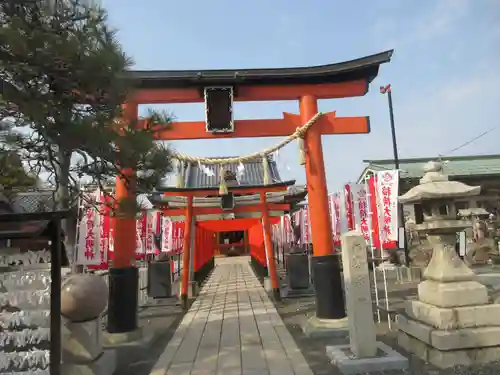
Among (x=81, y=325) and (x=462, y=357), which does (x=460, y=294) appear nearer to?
(x=462, y=357)

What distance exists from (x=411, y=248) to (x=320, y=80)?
13.0 metres

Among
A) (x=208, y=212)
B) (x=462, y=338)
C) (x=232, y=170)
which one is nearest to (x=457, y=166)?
(x=232, y=170)

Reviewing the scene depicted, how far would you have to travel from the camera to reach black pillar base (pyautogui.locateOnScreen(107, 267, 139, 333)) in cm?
633

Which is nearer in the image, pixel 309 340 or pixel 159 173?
pixel 159 173

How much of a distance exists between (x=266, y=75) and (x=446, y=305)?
4.80m

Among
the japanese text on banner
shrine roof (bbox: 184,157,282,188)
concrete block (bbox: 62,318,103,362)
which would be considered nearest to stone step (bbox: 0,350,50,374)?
concrete block (bbox: 62,318,103,362)

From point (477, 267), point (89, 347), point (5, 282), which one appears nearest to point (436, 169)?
point (89, 347)

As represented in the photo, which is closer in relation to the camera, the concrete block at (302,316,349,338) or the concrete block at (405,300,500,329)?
the concrete block at (405,300,500,329)

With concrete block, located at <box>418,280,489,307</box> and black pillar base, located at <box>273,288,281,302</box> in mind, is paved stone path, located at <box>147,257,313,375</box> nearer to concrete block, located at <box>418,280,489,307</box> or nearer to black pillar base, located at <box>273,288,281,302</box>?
black pillar base, located at <box>273,288,281,302</box>

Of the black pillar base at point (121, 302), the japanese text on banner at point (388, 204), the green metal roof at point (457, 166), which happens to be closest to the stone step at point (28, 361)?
the black pillar base at point (121, 302)

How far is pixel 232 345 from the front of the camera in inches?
240

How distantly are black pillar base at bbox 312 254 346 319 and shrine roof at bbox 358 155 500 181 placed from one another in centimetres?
1420

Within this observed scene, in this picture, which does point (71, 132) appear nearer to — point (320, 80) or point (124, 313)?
point (124, 313)

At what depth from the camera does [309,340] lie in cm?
614
